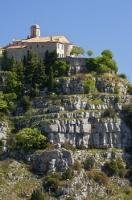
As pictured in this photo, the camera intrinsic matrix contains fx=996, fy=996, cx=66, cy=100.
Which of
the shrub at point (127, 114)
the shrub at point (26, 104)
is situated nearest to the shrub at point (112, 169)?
the shrub at point (127, 114)

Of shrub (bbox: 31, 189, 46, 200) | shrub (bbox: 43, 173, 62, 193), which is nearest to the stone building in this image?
shrub (bbox: 43, 173, 62, 193)

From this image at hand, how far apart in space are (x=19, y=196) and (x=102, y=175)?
13042 mm

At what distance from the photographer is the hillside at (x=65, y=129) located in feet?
452

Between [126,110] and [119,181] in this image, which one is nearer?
[119,181]

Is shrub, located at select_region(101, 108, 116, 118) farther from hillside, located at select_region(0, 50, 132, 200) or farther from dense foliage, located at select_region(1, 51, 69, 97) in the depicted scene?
dense foliage, located at select_region(1, 51, 69, 97)

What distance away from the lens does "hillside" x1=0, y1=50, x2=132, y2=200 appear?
138 metres

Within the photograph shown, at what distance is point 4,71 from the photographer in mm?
157750

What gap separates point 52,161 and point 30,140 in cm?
483

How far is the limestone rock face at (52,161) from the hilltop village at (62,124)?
0.14 metres

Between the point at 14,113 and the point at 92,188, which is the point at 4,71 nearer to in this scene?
the point at 14,113

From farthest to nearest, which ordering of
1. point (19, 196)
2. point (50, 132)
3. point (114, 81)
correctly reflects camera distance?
point (114, 81) < point (50, 132) < point (19, 196)

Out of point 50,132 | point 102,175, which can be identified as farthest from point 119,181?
point 50,132

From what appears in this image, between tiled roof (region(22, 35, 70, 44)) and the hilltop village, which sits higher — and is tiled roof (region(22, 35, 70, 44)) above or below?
above

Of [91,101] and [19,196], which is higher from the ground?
[91,101]
